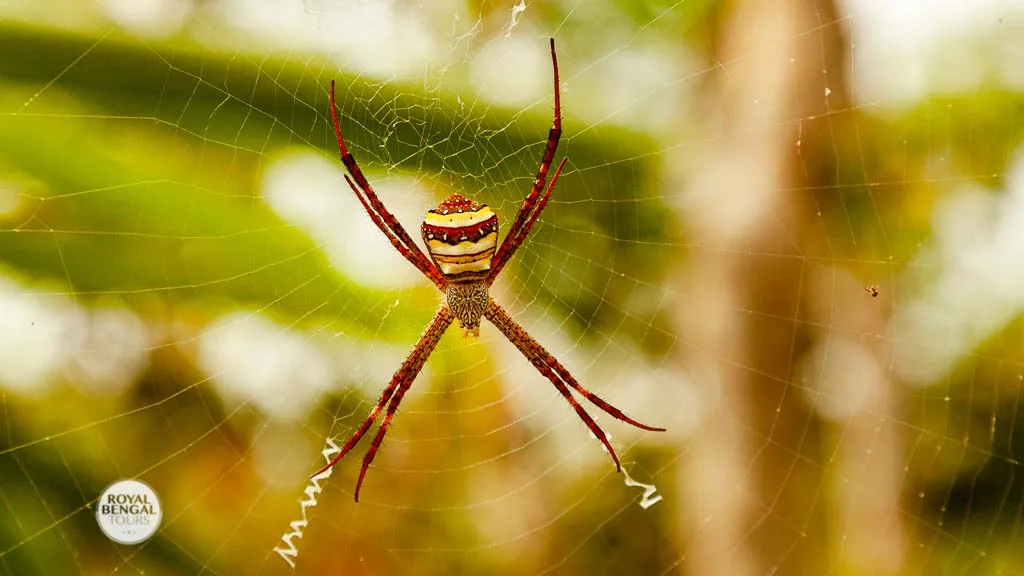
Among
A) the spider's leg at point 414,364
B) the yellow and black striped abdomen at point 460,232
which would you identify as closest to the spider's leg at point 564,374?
the spider's leg at point 414,364

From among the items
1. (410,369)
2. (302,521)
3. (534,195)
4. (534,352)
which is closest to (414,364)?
(410,369)

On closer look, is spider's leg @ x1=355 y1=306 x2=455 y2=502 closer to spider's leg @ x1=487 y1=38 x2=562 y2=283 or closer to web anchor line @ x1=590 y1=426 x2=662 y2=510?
spider's leg @ x1=487 y1=38 x2=562 y2=283

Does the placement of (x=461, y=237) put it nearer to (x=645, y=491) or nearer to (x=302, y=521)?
(x=302, y=521)

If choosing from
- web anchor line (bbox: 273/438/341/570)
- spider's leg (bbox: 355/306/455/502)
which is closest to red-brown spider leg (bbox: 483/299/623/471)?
spider's leg (bbox: 355/306/455/502)

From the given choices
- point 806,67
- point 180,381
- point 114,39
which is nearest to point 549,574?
point 180,381

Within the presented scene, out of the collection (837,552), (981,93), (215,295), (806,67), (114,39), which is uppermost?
(114,39)

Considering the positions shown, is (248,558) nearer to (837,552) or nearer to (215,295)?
(215,295)

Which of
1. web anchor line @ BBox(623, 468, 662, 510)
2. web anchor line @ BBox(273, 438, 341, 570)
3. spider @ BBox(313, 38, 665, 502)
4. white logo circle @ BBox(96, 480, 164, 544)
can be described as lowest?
web anchor line @ BBox(623, 468, 662, 510)
